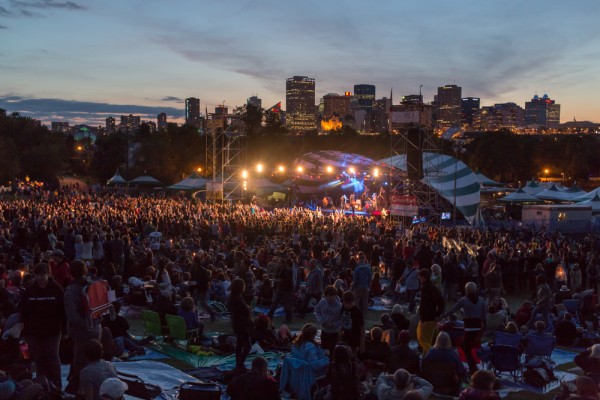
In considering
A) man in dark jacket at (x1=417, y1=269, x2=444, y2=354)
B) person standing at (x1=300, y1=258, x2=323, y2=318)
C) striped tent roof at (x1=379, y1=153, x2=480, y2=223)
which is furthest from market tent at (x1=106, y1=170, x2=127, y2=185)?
man in dark jacket at (x1=417, y1=269, x2=444, y2=354)

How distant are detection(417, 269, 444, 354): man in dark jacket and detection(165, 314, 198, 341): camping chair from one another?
3480mm

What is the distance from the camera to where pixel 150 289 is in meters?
12.2

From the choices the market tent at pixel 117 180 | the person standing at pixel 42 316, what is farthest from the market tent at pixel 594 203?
the market tent at pixel 117 180

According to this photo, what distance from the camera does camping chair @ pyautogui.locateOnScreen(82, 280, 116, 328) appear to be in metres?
6.71

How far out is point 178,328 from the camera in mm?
9516

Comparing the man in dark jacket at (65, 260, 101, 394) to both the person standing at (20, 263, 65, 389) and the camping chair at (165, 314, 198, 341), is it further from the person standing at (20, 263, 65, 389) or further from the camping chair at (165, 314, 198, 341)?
the camping chair at (165, 314, 198, 341)

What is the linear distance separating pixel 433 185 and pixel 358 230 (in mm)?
11680

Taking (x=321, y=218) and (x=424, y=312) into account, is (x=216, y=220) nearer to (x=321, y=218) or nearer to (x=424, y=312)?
(x=321, y=218)

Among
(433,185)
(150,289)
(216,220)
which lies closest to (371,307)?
(150,289)

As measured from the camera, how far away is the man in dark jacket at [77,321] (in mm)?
6584

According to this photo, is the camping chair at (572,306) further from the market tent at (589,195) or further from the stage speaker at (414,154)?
the market tent at (589,195)

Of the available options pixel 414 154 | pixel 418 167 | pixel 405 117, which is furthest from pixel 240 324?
pixel 405 117

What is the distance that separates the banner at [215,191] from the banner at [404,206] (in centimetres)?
1125

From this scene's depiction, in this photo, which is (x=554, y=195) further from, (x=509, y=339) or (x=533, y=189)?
(x=509, y=339)
